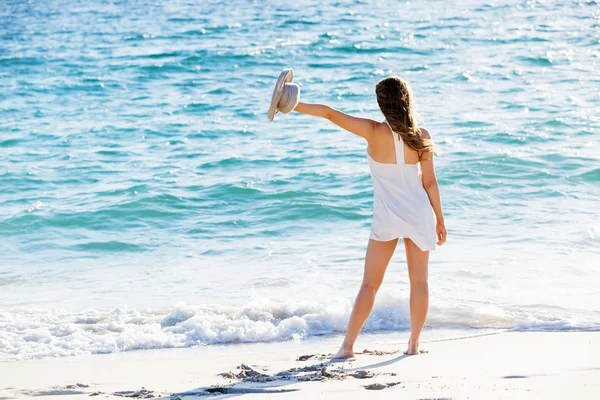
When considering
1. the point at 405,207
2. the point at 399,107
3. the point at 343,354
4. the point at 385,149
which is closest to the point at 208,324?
the point at 343,354

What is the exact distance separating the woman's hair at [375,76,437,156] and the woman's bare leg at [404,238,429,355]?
24.0 inches

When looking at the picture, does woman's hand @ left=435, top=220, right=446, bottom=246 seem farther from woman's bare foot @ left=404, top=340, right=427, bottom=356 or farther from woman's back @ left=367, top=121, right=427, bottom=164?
woman's bare foot @ left=404, top=340, right=427, bottom=356

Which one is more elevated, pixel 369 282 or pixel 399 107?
pixel 399 107

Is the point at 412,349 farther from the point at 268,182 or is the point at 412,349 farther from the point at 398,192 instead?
the point at 268,182

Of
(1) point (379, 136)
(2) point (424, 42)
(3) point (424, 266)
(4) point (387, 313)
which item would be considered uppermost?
(2) point (424, 42)

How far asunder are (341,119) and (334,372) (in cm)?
131

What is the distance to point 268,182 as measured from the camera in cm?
973

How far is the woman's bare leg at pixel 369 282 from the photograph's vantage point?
450cm

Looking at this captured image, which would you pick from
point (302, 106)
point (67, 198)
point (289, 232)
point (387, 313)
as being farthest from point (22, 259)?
point (302, 106)

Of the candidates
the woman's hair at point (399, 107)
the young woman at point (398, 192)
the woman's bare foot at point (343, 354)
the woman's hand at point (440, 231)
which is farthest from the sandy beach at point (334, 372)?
the woman's hair at point (399, 107)

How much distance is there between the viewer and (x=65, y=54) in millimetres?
18094

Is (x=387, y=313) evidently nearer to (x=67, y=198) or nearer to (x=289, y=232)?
(x=289, y=232)

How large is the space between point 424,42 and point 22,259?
12196 millimetres

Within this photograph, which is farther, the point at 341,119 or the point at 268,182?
the point at 268,182
